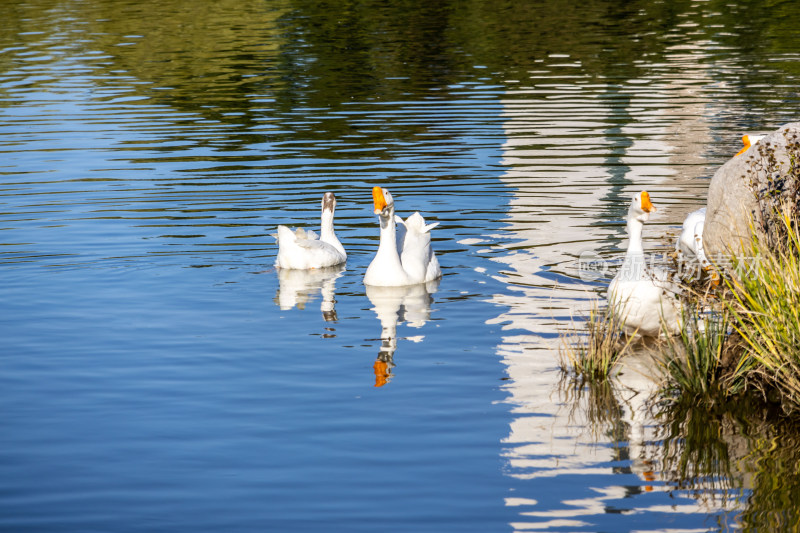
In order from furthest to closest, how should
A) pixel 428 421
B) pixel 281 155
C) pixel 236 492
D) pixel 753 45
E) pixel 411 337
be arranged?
pixel 753 45
pixel 281 155
pixel 411 337
pixel 428 421
pixel 236 492

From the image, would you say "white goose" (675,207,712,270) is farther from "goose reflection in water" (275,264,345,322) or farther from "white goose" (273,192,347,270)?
"white goose" (273,192,347,270)

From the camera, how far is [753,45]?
120 feet

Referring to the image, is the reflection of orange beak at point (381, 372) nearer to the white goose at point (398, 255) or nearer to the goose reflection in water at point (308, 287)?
the goose reflection in water at point (308, 287)

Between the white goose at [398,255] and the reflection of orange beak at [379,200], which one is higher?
the reflection of orange beak at [379,200]

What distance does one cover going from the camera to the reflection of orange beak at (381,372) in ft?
34.0

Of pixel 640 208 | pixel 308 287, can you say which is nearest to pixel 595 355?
pixel 640 208

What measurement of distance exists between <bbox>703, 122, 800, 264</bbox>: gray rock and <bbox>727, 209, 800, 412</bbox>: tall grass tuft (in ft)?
6.80

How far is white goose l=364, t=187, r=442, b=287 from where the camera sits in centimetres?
1348

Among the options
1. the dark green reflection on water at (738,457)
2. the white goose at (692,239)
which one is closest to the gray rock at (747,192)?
the white goose at (692,239)

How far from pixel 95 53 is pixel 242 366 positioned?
32720mm

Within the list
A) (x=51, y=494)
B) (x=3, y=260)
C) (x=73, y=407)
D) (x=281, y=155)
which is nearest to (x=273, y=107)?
(x=281, y=155)

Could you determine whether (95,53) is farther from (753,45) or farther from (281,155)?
(753,45)

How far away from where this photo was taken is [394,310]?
12.9m

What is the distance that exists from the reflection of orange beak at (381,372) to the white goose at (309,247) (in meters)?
3.43
